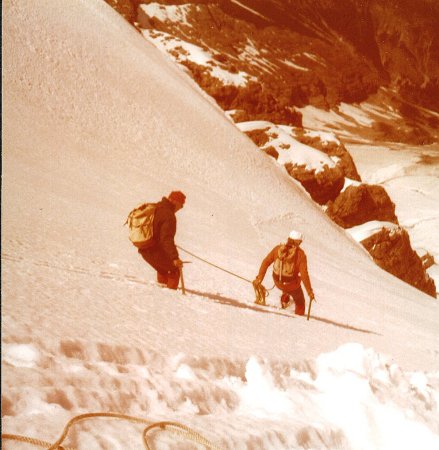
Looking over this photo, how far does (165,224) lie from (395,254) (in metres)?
17.8

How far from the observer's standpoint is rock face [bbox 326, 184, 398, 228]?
23141 mm

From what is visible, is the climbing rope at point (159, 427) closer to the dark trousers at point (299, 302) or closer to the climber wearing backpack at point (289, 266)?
the climber wearing backpack at point (289, 266)

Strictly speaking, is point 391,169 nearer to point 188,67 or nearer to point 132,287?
point 188,67

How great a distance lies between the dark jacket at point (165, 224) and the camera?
164 inches

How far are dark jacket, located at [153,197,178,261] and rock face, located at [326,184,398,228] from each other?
63.6ft

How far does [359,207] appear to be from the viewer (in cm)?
2369

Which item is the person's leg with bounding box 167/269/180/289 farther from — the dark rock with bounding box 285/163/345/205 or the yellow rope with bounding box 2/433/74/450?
the dark rock with bounding box 285/163/345/205

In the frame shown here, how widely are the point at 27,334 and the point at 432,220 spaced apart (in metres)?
43.7

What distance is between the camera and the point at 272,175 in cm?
1878

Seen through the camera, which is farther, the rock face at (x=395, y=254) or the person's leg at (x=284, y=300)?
the rock face at (x=395, y=254)

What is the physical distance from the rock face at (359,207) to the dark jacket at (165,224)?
19.4m

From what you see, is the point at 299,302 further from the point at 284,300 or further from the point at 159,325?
the point at 159,325

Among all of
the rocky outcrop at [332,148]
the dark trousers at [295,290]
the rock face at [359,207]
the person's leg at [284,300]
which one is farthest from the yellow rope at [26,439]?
the rocky outcrop at [332,148]

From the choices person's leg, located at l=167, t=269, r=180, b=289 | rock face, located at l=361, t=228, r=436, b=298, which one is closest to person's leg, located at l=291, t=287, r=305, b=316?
person's leg, located at l=167, t=269, r=180, b=289
